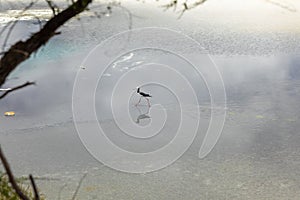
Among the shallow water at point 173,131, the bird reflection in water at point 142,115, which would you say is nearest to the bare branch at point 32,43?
the shallow water at point 173,131

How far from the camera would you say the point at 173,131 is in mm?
2977

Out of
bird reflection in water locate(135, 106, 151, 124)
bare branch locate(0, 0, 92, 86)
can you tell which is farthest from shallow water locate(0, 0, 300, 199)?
bare branch locate(0, 0, 92, 86)

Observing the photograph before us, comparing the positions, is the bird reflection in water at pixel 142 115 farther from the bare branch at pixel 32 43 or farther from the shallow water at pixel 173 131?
the bare branch at pixel 32 43

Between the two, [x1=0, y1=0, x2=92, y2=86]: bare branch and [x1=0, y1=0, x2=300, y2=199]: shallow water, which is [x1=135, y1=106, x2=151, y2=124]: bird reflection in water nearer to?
[x1=0, y1=0, x2=300, y2=199]: shallow water

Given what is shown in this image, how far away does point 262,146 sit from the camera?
2.79 metres

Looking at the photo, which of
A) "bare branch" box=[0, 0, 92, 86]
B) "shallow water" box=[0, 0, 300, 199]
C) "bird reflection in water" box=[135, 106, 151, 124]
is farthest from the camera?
"bird reflection in water" box=[135, 106, 151, 124]

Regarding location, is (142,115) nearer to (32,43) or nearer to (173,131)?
(173,131)

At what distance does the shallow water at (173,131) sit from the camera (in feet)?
7.86

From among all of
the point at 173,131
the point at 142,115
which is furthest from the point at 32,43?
the point at 142,115

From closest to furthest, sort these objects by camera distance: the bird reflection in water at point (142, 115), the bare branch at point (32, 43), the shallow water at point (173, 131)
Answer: the bare branch at point (32, 43)
the shallow water at point (173, 131)
the bird reflection in water at point (142, 115)

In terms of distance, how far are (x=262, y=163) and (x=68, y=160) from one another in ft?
3.72

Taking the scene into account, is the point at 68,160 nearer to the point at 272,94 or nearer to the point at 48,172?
the point at 48,172

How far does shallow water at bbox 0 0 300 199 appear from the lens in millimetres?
2396

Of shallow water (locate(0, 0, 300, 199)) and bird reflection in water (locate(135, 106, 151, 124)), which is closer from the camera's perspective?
shallow water (locate(0, 0, 300, 199))
